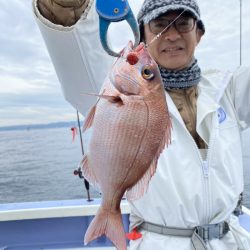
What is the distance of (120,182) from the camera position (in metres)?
1.27

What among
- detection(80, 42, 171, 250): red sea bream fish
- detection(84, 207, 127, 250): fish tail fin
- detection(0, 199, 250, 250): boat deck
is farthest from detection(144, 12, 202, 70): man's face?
detection(0, 199, 250, 250): boat deck

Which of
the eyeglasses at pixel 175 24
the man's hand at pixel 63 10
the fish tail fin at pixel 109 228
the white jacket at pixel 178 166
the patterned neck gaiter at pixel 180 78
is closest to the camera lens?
the fish tail fin at pixel 109 228

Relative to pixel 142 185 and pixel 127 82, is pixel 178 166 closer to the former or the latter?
pixel 142 185

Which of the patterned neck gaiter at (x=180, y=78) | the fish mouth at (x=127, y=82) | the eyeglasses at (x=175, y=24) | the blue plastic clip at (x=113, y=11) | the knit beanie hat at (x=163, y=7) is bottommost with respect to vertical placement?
the patterned neck gaiter at (x=180, y=78)

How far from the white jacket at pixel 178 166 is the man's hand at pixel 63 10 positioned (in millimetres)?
39

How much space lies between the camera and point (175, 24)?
1.95 m

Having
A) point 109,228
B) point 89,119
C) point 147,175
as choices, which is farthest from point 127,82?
point 109,228

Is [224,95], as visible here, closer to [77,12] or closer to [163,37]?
[163,37]

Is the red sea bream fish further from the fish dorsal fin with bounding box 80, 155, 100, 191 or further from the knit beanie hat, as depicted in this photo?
the knit beanie hat

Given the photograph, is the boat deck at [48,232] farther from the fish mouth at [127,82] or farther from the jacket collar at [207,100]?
the fish mouth at [127,82]

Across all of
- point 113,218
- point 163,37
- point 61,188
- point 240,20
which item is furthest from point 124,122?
point 61,188

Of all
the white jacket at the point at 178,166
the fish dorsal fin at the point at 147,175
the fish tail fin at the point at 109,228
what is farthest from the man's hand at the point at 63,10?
the fish tail fin at the point at 109,228

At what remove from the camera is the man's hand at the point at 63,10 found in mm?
1580

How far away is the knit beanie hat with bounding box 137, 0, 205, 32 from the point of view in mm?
1855
